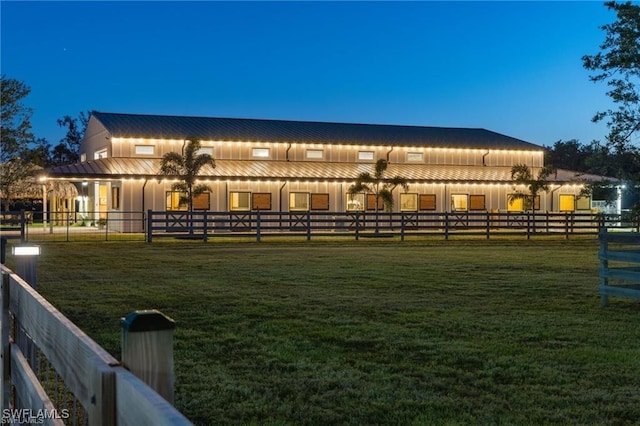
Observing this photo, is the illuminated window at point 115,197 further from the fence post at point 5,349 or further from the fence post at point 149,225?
the fence post at point 5,349

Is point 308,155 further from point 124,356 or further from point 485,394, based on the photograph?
point 124,356

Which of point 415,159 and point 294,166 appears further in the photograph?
point 415,159

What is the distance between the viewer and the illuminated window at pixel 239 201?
39.8m

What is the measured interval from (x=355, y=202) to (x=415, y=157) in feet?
21.5

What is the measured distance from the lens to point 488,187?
144 feet

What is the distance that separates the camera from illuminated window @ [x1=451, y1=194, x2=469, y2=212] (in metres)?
43.7

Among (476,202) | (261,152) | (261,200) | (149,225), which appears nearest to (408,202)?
(476,202)

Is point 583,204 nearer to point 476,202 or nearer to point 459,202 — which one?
point 476,202

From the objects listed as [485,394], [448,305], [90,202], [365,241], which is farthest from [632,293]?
[90,202]

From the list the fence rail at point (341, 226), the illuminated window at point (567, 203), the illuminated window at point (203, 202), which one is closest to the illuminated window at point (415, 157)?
the fence rail at point (341, 226)

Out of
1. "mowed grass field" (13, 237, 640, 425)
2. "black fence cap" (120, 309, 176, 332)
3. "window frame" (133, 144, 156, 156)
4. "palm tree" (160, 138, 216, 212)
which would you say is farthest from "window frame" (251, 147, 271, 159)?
"black fence cap" (120, 309, 176, 332)

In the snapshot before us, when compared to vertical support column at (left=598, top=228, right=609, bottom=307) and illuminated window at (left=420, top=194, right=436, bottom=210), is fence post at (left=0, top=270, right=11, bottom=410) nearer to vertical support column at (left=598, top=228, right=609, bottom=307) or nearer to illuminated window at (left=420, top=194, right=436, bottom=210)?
vertical support column at (left=598, top=228, right=609, bottom=307)

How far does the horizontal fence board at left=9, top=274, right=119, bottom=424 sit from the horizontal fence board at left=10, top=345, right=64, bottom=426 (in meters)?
0.21

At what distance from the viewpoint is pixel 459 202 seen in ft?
144
